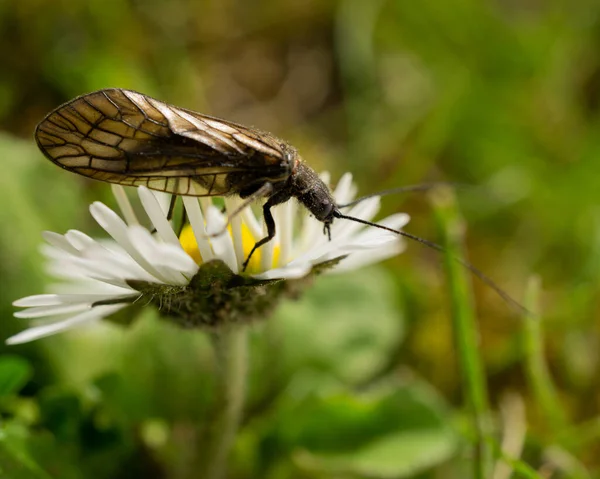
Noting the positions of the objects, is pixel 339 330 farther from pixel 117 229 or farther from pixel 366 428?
pixel 117 229

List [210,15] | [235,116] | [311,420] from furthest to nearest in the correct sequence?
[210,15], [235,116], [311,420]

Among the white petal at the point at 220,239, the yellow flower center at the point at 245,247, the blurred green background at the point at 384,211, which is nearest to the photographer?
the white petal at the point at 220,239

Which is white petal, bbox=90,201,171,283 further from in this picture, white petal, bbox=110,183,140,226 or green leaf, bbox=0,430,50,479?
green leaf, bbox=0,430,50,479

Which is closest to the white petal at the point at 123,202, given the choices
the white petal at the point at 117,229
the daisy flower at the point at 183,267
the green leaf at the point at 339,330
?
the daisy flower at the point at 183,267

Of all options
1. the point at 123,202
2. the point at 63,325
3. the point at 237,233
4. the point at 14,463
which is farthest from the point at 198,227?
the point at 14,463

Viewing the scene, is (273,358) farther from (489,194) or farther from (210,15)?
(210,15)

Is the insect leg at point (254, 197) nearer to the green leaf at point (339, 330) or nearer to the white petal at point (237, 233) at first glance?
the white petal at point (237, 233)

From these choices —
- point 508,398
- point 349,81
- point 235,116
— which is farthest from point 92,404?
point 349,81
